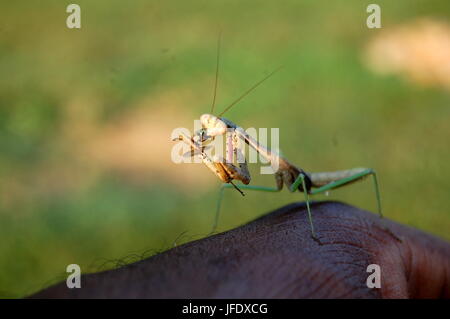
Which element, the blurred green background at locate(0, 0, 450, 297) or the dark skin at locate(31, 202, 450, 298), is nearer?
the dark skin at locate(31, 202, 450, 298)

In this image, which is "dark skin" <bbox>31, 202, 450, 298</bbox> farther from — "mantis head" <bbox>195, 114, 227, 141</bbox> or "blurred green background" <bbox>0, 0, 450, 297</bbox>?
"blurred green background" <bbox>0, 0, 450, 297</bbox>

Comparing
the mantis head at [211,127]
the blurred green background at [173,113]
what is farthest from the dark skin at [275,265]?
the blurred green background at [173,113]

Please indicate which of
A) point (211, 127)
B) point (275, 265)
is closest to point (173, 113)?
point (211, 127)

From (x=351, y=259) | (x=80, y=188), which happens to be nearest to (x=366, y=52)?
(x=80, y=188)

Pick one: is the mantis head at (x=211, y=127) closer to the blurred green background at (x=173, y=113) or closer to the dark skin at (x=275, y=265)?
the dark skin at (x=275, y=265)

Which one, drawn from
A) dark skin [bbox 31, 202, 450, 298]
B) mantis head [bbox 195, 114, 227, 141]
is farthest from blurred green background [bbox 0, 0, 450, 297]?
dark skin [bbox 31, 202, 450, 298]

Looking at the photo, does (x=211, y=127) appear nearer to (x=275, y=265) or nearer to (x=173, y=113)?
(x=275, y=265)
